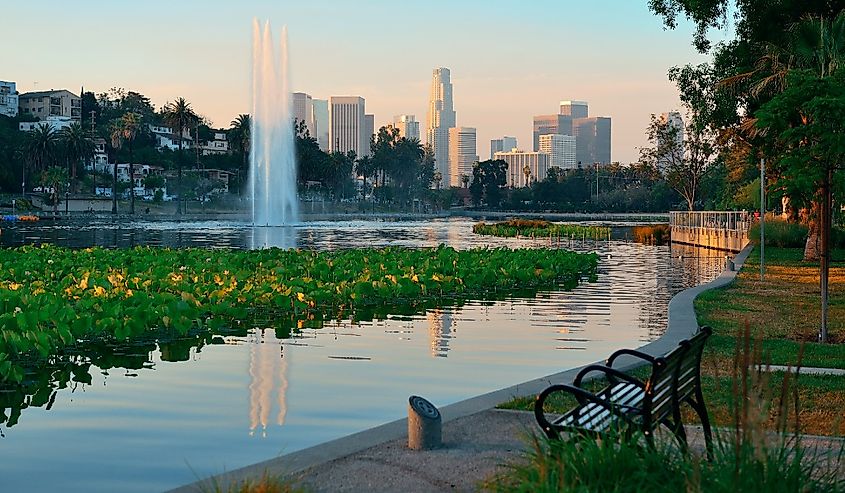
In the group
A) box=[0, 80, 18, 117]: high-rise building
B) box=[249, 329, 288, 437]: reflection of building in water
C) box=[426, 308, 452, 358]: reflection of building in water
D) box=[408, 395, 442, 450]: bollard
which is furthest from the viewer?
box=[0, 80, 18, 117]: high-rise building

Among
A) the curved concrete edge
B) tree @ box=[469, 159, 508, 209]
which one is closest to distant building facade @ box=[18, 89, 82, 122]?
tree @ box=[469, 159, 508, 209]

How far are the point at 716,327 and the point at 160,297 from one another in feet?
30.6

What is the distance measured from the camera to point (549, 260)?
1216 inches

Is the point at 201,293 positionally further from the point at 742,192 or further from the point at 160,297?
the point at 742,192

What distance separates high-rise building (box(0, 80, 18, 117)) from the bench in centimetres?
18082

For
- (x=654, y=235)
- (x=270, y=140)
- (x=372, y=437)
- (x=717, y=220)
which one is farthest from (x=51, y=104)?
(x=372, y=437)

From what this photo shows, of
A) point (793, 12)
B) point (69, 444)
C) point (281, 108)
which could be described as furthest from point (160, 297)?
point (281, 108)

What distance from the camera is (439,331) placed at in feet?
59.7

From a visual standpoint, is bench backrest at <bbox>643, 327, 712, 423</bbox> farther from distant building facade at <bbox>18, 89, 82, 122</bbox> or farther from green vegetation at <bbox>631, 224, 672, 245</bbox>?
distant building facade at <bbox>18, 89, 82, 122</bbox>

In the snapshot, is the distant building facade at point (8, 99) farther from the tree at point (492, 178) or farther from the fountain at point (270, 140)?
the fountain at point (270, 140)

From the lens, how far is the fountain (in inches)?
2596

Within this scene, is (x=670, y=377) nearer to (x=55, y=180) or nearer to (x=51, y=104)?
(x=55, y=180)

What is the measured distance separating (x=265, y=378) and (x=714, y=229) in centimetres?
4185

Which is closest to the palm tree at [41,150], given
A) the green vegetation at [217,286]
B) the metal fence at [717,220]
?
Answer: the metal fence at [717,220]
